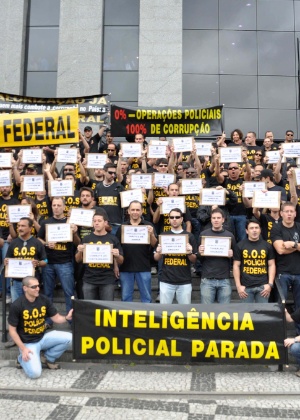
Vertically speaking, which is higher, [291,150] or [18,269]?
[291,150]

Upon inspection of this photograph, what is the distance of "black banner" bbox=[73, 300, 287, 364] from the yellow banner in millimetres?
4660

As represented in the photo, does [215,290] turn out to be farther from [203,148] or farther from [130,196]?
[203,148]

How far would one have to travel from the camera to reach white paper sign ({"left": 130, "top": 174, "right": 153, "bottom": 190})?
8328 millimetres

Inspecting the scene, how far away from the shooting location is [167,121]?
11258 mm

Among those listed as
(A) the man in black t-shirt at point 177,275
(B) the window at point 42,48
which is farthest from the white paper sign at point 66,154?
(B) the window at point 42,48

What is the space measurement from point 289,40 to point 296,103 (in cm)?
240

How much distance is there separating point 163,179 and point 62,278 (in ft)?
9.27

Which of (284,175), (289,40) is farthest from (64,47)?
(284,175)

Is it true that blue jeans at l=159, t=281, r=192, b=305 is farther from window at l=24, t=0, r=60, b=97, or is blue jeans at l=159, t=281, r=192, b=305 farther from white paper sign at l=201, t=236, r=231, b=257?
window at l=24, t=0, r=60, b=97

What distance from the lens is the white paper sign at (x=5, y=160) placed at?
9.06m

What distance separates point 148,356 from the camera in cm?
612

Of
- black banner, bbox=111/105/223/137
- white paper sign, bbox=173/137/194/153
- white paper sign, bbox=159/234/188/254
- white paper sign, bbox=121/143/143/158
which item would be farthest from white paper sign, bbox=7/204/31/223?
black banner, bbox=111/105/223/137

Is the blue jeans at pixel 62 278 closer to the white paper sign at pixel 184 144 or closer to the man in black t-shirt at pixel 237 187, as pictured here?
the man in black t-shirt at pixel 237 187

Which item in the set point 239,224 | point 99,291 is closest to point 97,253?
point 99,291
